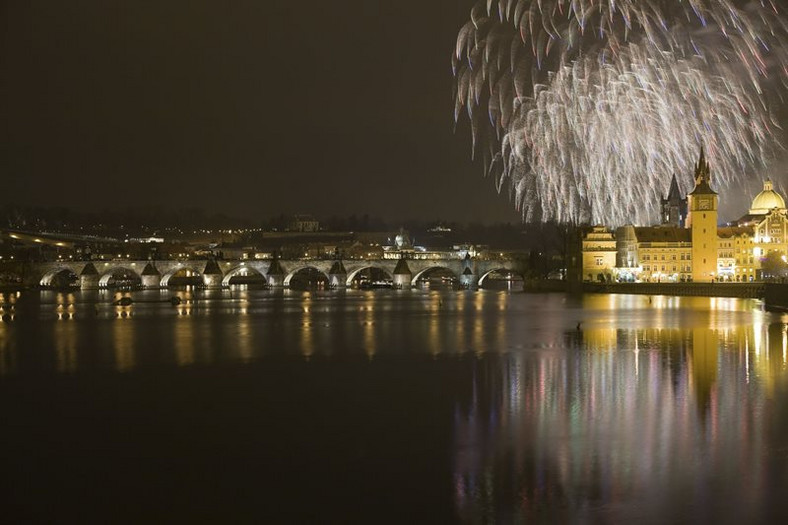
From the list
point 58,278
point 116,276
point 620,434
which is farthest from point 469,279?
point 620,434

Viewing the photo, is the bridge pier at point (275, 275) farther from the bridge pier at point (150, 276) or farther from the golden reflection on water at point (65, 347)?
the golden reflection on water at point (65, 347)

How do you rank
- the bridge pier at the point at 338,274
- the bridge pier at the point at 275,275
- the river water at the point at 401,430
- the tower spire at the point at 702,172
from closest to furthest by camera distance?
1. the river water at the point at 401,430
2. the tower spire at the point at 702,172
3. the bridge pier at the point at 275,275
4. the bridge pier at the point at 338,274

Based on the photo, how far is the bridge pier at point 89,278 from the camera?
112 metres

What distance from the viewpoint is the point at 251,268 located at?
398ft

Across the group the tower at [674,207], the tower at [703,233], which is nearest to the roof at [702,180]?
the tower at [703,233]

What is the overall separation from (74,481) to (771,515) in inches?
416

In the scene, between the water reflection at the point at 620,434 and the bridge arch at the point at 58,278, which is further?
the bridge arch at the point at 58,278

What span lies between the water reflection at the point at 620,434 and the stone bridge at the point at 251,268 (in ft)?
276

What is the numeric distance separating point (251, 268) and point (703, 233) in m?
55.2

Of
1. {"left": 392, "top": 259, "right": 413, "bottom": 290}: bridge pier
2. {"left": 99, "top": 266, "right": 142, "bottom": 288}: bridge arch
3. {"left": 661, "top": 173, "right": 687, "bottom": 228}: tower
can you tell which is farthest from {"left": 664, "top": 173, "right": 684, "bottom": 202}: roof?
{"left": 99, "top": 266, "right": 142, "bottom": 288}: bridge arch

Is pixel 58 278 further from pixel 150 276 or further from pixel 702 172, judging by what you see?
pixel 702 172

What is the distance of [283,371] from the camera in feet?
94.4

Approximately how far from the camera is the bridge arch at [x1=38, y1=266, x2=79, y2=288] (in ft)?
380

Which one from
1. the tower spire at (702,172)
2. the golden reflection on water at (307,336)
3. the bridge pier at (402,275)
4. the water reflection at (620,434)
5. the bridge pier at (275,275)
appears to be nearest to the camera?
the water reflection at (620,434)
